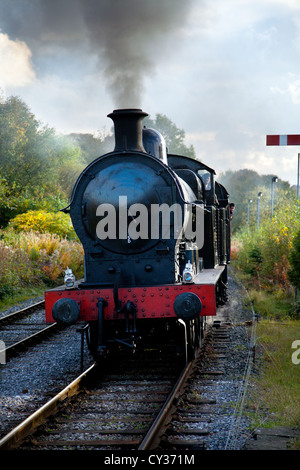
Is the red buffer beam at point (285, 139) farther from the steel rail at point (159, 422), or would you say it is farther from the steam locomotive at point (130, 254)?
the steel rail at point (159, 422)

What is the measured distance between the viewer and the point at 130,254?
7.01 m

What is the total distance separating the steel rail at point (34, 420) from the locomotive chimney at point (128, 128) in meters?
2.91

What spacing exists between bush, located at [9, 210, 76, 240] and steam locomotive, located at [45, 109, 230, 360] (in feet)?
42.6

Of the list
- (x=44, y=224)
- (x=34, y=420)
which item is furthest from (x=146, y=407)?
(x=44, y=224)

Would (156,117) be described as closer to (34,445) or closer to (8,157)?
(8,157)

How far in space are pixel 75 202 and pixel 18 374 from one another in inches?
91.2

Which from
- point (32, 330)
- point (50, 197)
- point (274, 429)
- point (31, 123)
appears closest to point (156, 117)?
point (31, 123)

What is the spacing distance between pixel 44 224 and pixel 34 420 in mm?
15706

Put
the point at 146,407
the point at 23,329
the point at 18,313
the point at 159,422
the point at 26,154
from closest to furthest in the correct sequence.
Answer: the point at 159,422, the point at 146,407, the point at 23,329, the point at 18,313, the point at 26,154

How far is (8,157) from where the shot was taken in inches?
1168

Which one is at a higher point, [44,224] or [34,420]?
[44,224]

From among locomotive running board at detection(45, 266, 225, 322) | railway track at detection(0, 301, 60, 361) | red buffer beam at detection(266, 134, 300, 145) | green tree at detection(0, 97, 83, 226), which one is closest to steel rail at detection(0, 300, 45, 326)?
railway track at detection(0, 301, 60, 361)

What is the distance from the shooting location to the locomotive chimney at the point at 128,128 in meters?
7.01

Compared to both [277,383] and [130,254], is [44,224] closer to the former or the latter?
[130,254]
